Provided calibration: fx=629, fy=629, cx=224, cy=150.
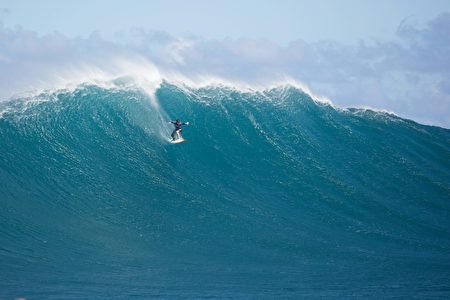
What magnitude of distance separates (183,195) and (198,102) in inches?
206

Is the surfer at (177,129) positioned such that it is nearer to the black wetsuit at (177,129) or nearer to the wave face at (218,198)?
the black wetsuit at (177,129)

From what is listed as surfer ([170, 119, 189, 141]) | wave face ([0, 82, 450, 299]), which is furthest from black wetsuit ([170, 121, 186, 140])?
wave face ([0, 82, 450, 299])

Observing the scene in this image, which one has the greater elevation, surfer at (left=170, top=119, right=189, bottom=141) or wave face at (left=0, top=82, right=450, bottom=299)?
surfer at (left=170, top=119, right=189, bottom=141)

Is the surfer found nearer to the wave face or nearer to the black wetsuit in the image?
the black wetsuit

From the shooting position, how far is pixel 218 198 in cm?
1725

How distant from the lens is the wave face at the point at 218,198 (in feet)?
41.0

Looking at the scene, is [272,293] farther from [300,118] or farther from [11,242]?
[300,118]

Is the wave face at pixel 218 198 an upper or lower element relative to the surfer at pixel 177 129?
lower

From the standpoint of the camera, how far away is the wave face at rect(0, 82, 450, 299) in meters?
12.5

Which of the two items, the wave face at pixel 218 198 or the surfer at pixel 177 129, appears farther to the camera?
the surfer at pixel 177 129

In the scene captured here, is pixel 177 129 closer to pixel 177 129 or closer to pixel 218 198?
pixel 177 129

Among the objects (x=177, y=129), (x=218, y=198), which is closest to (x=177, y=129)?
(x=177, y=129)

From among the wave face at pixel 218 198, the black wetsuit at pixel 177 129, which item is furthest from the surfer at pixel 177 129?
the wave face at pixel 218 198

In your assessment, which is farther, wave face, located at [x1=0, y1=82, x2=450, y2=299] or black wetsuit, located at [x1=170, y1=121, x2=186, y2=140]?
black wetsuit, located at [x1=170, y1=121, x2=186, y2=140]
